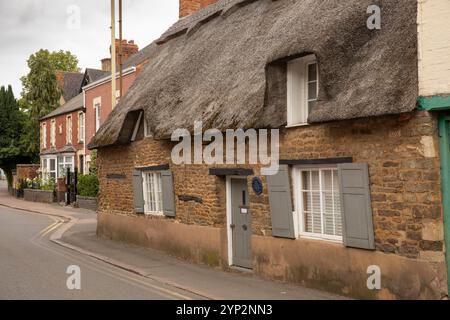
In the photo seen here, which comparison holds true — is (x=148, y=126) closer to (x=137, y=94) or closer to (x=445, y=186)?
(x=137, y=94)

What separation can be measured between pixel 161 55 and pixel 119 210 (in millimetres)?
5305

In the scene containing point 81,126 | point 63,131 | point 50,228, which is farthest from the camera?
point 63,131

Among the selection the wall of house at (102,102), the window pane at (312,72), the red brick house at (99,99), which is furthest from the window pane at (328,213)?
the red brick house at (99,99)

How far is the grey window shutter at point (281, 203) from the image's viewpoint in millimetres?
9914

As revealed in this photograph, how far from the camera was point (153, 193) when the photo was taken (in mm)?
15094

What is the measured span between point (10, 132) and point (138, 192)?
112ft

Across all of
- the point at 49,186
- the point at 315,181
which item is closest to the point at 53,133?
the point at 49,186

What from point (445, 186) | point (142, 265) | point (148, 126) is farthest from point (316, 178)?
point (148, 126)

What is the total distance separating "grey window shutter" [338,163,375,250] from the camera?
835cm

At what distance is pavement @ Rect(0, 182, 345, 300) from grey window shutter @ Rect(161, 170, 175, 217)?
1.19 metres

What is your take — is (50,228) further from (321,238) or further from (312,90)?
(312,90)

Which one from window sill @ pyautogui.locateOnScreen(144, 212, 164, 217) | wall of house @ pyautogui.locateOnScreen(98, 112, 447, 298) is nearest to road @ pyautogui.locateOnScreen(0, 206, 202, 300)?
wall of house @ pyautogui.locateOnScreen(98, 112, 447, 298)

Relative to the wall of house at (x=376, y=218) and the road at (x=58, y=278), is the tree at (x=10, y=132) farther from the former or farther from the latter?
the wall of house at (x=376, y=218)

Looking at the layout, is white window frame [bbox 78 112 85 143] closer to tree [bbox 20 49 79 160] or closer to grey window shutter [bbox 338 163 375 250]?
tree [bbox 20 49 79 160]
